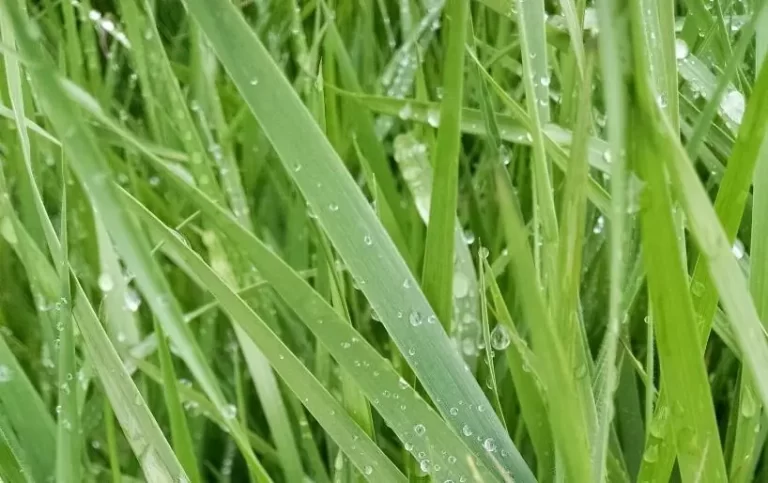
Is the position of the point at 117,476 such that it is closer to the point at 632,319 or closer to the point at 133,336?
the point at 133,336

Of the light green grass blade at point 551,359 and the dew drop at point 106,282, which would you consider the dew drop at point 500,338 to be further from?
the dew drop at point 106,282

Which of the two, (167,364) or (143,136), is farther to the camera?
(143,136)

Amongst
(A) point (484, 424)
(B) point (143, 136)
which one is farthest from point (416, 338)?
(B) point (143, 136)

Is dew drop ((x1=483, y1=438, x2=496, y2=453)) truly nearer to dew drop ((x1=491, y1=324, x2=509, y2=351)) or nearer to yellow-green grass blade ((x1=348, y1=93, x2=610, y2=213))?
dew drop ((x1=491, y1=324, x2=509, y2=351))

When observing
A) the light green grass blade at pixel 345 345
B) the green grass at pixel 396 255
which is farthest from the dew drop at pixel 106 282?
the light green grass blade at pixel 345 345

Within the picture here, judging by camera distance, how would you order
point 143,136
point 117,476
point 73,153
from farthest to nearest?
1. point 143,136
2. point 117,476
3. point 73,153

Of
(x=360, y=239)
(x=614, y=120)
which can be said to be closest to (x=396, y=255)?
(x=360, y=239)

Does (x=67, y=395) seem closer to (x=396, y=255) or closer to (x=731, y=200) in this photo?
(x=396, y=255)
